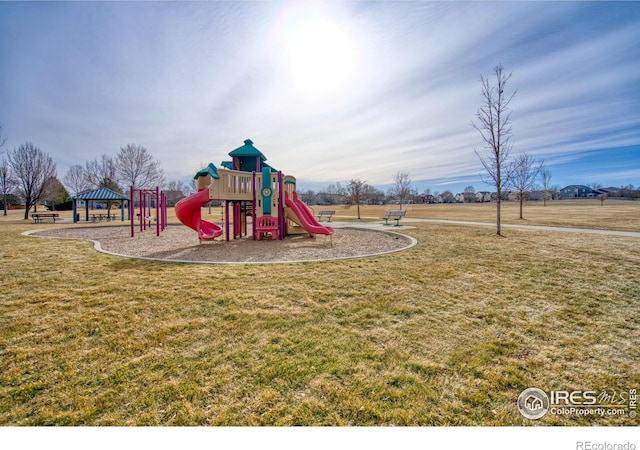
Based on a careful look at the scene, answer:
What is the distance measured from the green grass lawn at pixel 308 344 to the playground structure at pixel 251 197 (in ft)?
17.4

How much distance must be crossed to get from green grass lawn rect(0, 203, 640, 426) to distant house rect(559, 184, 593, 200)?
464 feet

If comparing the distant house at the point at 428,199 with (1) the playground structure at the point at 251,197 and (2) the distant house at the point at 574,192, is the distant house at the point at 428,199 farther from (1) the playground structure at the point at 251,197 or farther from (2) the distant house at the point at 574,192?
(1) the playground structure at the point at 251,197

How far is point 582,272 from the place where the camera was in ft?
21.0

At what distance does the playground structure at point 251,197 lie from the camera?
1132 cm

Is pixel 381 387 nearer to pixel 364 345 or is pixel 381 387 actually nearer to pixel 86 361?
pixel 364 345

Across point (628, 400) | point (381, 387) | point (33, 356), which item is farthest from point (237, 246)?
point (628, 400)

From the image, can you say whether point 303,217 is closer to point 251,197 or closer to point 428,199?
point 251,197

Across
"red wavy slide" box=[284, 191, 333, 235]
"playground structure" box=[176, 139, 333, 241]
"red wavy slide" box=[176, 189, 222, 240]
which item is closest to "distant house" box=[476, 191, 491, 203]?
"red wavy slide" box=[284, 191, 333, 235]

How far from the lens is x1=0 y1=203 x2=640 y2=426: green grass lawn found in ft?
7.91

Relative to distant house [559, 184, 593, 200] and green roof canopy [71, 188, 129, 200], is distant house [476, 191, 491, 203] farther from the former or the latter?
green roof canopy [71, 188, 129, 200]

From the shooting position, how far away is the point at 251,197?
1207cm

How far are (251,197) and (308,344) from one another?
31.2 feet

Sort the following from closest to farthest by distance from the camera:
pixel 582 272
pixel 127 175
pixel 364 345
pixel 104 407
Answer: pixel 104 407 < pixel 364 345 < pixel 582 272 < pixel 127 175
